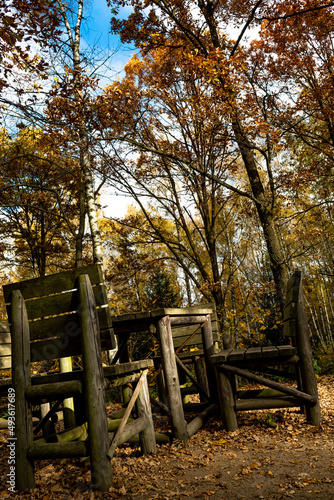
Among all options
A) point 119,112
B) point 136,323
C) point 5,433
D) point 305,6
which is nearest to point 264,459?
point 136,323

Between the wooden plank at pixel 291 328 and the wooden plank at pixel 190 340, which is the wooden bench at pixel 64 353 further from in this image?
the wooden plank at pixel 190 340

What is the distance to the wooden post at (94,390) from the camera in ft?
7.89

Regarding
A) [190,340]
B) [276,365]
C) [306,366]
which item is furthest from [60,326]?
[190,340]

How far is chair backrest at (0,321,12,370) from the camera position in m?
3.37

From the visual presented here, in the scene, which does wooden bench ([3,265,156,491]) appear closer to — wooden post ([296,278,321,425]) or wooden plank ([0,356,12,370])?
wooden plank ([0,356,12,370])

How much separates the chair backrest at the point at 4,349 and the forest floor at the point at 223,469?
97 cm

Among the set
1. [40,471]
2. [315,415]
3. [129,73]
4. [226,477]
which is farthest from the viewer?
[129,73]

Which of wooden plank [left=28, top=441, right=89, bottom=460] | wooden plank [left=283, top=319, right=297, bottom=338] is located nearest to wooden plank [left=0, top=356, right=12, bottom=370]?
wooden plank [left=28, top=441, right=89, bottom=460]

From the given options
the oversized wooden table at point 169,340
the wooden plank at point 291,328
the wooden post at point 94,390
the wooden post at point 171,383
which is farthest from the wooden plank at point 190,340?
the wooden post at point 94,390

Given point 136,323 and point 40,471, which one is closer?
point 40,471

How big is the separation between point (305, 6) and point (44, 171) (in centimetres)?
875

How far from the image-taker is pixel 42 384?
8.77ft

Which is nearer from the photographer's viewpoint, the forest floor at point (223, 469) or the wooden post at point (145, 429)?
the forest floor at point (223, 469)

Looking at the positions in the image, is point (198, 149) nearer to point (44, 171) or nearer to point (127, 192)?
point (127, 192)
